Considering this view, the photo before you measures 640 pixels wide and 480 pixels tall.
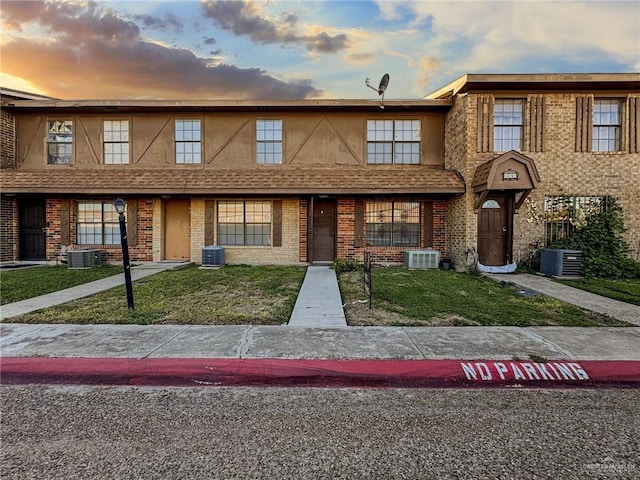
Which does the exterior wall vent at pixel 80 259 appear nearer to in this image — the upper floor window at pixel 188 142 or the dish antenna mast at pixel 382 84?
the upper floor window at pixel 188 142

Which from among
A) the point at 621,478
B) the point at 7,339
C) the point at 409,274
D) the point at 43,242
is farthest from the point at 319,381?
the point at 43,242

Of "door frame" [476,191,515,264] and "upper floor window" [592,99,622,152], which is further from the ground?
"upper floor window" [592,99,622,152]

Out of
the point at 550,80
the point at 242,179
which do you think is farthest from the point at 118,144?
the point at 550,80

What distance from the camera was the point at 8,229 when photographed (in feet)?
43.2

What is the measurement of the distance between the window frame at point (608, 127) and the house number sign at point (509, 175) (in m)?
3.67

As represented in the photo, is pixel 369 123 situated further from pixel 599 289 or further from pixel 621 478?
pixel 621 478

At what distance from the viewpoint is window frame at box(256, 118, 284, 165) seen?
527 inches

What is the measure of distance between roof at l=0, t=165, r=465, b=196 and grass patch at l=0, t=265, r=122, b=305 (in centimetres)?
284

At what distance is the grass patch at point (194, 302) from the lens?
607 centimetres

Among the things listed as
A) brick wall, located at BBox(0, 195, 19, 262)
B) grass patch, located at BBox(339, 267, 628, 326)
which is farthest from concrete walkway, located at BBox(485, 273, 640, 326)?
brick wall, located at BBox(0, 195, 19, 262)

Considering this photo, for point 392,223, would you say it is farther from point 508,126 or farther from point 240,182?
point 240,182

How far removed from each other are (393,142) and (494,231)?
16.4ft

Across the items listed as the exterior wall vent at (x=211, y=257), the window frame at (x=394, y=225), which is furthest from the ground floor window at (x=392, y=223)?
the exterior wall vent at (x=211, y=257)

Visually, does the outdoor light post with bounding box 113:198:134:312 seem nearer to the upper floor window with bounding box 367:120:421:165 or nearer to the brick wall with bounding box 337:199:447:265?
the brick wall with bounding box 337:199:447:265
